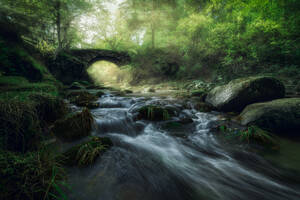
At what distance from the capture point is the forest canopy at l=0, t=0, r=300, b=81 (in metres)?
7.28

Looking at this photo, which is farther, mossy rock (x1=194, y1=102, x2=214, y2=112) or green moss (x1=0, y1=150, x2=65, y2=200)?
mossy rock (x1=194, y1=102, x2=214, y2=112)

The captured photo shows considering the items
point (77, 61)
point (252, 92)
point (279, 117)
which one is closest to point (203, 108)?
point (252, 92)

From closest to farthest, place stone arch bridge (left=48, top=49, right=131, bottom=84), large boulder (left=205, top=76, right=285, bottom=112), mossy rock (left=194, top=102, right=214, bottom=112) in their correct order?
large boulder (left=205, top=76, right=285, bottom=112) → mossy rock (left=194, top=102, right=214, bottom=112) → stone arch bridge (left=48, top=49, right=131, bottom=84)

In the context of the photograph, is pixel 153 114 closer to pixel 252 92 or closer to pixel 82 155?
pixel 82 155

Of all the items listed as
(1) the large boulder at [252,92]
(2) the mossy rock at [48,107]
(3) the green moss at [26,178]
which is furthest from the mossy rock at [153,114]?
(3) the green moss at [26,178]

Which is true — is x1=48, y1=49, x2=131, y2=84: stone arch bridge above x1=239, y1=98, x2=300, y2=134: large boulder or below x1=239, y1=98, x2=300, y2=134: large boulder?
above

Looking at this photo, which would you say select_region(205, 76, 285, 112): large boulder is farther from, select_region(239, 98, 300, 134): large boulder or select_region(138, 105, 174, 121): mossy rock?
select_region(138, 105, 174, 121): mossy rock

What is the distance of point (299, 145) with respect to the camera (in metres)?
2.61

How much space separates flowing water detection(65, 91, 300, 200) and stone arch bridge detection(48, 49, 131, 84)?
47.9ft

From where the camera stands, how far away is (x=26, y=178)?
116 cm

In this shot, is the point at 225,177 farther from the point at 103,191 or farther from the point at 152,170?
the point at 103,191

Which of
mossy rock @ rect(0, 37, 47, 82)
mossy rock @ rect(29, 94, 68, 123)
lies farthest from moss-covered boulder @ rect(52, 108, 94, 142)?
mossy rock @ rect(0, 37, 47, 82)

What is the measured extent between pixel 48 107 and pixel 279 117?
538cm

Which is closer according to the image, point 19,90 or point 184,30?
point 19,90
